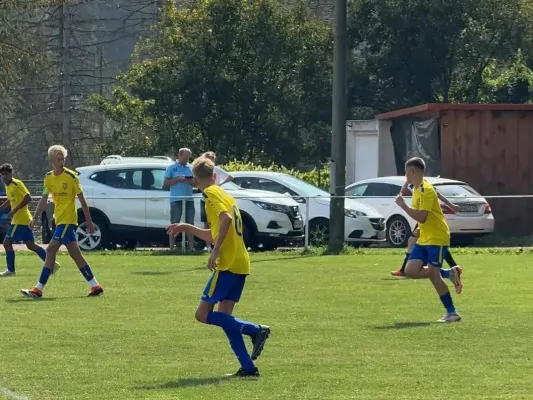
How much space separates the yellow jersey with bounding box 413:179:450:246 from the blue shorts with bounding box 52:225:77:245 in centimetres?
442

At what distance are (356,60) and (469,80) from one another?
399 cm

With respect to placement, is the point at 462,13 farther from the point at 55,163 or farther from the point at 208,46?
the point at 55,163

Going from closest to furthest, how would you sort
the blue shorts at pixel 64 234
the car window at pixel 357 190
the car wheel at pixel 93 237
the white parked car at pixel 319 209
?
1. the blue shorts at pixel 64 234
2. the car wheel at pixel 93 237
3. the white parked car at pixel 319 209
4. the car window at pixel 357 190

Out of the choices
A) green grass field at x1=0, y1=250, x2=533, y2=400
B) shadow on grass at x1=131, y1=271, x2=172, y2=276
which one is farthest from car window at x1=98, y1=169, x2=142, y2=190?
green grass field at x1=0, y1=250, x2=533, y2=400

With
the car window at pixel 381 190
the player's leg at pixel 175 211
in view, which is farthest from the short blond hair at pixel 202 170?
the car window at pixel 381 190

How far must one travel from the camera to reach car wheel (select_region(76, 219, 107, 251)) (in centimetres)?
2428

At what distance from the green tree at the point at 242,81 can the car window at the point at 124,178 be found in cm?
1411

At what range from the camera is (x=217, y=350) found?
35.6 ft

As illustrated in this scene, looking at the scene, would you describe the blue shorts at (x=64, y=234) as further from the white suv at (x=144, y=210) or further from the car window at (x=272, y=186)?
the car window at (x=272, y=186)

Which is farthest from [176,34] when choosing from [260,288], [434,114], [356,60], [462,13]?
[260,288]

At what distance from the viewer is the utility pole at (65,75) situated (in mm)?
53938

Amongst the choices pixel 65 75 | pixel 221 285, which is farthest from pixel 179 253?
pixel 65 75

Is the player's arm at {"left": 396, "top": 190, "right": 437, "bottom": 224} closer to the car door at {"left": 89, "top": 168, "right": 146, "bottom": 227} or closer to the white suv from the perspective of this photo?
the white suv

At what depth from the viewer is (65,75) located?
53094mm
